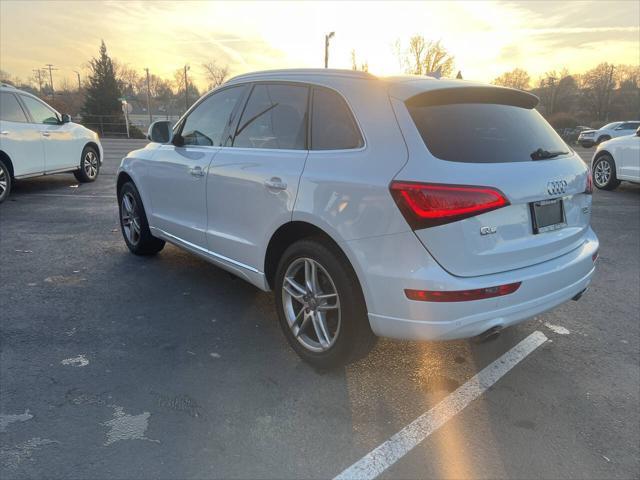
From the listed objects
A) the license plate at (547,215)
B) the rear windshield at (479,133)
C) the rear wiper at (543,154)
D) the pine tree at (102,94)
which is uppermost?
the pine tree at (102,94)

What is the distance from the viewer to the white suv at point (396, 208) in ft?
8.03

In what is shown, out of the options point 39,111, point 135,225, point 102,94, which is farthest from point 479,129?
point 102,94

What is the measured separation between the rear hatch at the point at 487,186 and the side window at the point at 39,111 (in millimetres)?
8711

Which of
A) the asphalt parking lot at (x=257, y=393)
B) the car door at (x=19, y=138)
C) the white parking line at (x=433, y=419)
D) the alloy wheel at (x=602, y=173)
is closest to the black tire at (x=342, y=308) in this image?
the asphalt parking lot at (x=257, y=393)

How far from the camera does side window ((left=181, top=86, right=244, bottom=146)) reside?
3932mm

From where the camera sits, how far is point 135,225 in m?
5.36

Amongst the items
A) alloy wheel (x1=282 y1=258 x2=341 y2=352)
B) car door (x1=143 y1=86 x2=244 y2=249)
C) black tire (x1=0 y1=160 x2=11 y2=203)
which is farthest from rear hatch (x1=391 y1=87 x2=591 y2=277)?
black tire (x1=0 y1=160 x2=11 y2=203)

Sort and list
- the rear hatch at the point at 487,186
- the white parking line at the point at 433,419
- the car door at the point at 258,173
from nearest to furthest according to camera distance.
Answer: the white parking line at the point at 433,419
the rear hatch at the point at 487,186
the car door at the point at 258,173

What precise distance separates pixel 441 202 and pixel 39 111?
9318 millimetres

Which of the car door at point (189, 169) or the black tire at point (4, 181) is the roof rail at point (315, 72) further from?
the black tire at point (4, 181)

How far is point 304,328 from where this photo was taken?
3184mm

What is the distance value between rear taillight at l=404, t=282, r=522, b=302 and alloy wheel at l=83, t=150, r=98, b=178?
1022 centimetres

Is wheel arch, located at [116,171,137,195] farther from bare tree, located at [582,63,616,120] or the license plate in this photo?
bare tree, located at [582,63,616,120]

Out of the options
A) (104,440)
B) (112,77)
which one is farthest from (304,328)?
(112,77)
